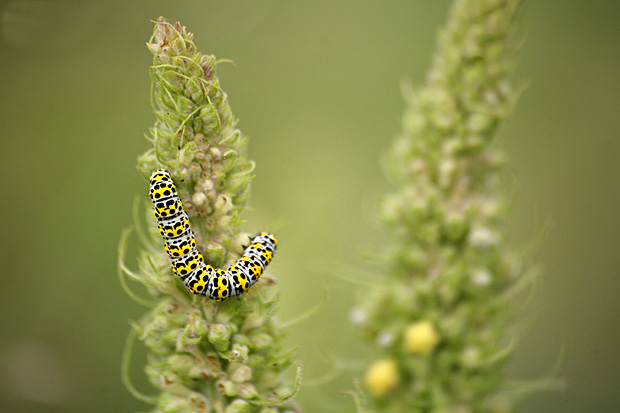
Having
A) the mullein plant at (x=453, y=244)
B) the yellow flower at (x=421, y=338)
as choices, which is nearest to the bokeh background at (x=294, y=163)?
the mullein plant at (x=453, y=244)

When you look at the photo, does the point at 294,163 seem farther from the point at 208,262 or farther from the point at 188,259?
the point at 188,259

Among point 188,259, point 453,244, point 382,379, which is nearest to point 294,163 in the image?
point 453,244

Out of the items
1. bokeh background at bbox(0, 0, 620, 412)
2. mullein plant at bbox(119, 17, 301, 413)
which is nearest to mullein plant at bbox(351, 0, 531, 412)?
bokeh background at bbox(0, 0, 620, 412)

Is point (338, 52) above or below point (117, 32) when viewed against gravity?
above

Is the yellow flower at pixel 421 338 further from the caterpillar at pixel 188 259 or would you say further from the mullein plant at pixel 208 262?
the caterpillar at pixel 188 259

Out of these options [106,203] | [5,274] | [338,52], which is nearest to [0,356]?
[5,274]

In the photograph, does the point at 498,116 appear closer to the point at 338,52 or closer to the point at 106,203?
the point at 106,203
